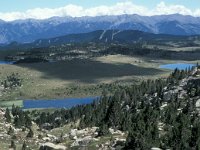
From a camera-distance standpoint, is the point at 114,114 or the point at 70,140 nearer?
the point at 70,140

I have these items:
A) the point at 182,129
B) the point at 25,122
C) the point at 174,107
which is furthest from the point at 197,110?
the point at 25,122

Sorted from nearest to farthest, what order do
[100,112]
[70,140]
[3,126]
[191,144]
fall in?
[191,144], [70,140], [3,126], [100,112]

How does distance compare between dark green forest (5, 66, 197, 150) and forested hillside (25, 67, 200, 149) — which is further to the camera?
forested hillside (25, 67, 200, 149)

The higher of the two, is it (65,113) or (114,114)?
(114,114)

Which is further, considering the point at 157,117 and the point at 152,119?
the point at 157,117

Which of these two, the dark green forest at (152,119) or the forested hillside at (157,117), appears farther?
the forested hillside at (157,117)

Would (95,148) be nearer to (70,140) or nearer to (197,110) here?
(70,140)

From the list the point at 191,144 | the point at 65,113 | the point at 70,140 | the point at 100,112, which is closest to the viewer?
the point at 191,144

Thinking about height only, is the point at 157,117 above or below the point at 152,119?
below

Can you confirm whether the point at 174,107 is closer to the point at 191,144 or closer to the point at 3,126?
the point at 191,144
